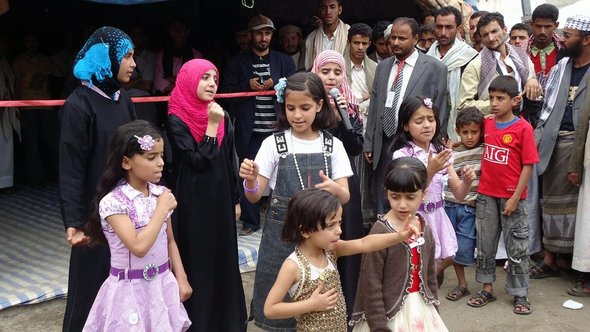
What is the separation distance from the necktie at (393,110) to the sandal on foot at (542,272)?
1.71 meters

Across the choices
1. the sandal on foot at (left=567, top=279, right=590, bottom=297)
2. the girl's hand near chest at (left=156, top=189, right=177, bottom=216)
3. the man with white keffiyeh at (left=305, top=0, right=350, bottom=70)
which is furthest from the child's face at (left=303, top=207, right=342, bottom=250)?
the man with white keffiyeh at (left=305, top=0, right=350, bottom=70)

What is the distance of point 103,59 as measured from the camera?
10.2 feet

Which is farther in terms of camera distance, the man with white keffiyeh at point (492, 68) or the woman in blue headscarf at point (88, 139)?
the man with white keffiyeh at point (492, 68)

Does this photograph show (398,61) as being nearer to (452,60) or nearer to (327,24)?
(452,60)

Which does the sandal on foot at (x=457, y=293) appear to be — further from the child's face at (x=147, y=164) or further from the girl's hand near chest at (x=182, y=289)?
the child's face at (x=147, y=164)

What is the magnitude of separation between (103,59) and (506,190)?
2.74 meters

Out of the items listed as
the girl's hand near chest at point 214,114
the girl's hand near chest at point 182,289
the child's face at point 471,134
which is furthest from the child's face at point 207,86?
the child's face at point 471,134

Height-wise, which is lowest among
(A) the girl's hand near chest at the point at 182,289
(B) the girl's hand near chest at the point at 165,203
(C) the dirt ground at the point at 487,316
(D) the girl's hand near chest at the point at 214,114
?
(C) the dirt ground at the point at 487,316

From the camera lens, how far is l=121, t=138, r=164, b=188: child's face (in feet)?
8.96

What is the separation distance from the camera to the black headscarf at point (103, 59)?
3.09 meters

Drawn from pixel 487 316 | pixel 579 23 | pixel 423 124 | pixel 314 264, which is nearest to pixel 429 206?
pixel 423 124

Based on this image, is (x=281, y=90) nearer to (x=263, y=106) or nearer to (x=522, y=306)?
(x=522, y=306)

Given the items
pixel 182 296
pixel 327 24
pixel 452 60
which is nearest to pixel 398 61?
pixel 452 60

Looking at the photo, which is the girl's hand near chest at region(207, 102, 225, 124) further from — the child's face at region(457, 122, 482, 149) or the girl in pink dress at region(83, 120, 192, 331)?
the child's face at region(457, 122, 482, 149)
